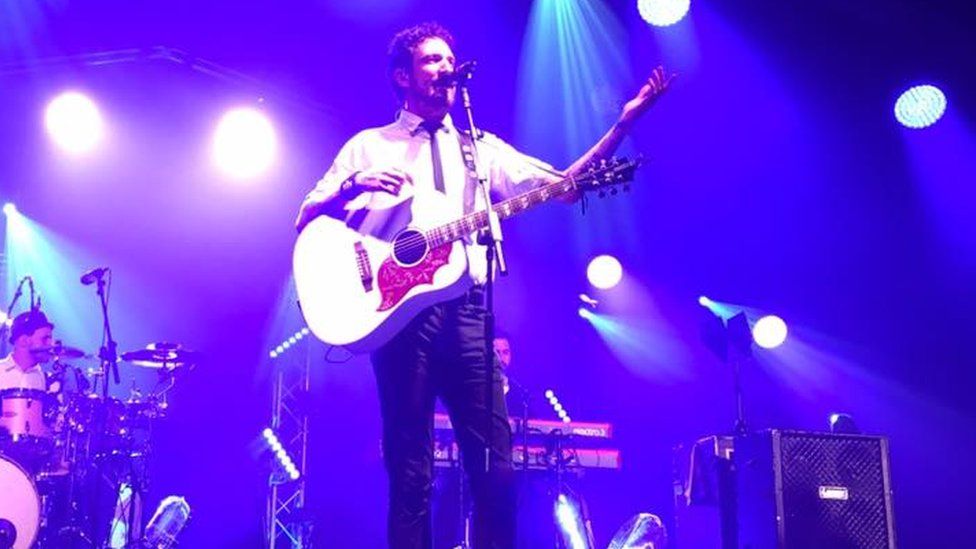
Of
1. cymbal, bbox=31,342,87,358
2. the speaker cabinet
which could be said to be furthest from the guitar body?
cymbal, bbox=31,342,87,358

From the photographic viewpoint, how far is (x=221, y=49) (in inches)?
389

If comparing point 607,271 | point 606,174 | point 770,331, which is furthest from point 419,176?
point 607,271

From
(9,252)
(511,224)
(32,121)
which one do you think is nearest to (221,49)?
(32,121)

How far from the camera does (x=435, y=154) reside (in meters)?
3.80

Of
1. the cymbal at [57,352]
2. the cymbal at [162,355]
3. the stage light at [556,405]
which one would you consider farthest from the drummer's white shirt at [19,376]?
the stage light at [556,405]

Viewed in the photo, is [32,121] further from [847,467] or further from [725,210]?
[847,467]

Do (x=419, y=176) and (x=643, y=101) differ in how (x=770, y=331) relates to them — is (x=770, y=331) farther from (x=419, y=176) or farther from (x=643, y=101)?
(x=419, y=176)

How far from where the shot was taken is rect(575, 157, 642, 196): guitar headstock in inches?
146

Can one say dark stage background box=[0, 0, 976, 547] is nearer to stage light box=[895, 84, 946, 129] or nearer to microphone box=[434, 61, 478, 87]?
stage light box=[895, 84, 946, 129]

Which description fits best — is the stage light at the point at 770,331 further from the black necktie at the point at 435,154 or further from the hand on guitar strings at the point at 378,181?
the hand on guitar strings at the point at 378,181

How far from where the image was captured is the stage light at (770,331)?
9.91 metres

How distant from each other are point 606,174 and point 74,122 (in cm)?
1013

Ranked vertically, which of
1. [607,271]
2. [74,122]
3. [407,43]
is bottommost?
[407,43]

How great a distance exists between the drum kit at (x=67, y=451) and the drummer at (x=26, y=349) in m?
0.11
